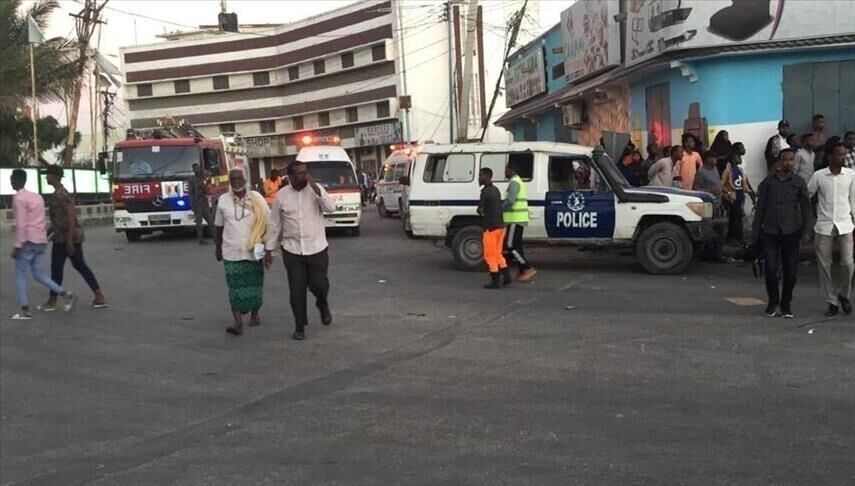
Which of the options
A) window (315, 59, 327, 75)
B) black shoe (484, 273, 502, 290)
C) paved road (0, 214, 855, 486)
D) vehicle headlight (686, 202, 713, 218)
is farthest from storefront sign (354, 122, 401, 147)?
paved road (0, 214, 855, 486)

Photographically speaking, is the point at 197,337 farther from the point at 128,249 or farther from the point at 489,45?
the point at 489,45

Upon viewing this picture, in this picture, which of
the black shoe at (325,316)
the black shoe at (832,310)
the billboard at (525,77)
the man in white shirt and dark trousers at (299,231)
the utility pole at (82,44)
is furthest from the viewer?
the utility pole at (82,44)

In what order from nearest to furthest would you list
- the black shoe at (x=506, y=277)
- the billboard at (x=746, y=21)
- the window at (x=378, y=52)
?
the black shoe at (x=506, y=277)
the billboard at (x=746, y=21)
the window at (x=378, y=52)

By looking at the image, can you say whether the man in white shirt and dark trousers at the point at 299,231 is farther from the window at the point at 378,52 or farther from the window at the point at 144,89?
the window at the point at 144,89

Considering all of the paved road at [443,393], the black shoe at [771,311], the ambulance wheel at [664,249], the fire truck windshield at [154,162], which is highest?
the fire truck windshield at [154,162]

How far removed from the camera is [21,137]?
37.0 m

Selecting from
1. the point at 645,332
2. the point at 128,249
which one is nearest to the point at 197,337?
the point at 645,332

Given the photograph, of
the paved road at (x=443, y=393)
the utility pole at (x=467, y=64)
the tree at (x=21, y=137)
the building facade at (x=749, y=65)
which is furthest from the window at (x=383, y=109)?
the paved road at (x=443, y=393)

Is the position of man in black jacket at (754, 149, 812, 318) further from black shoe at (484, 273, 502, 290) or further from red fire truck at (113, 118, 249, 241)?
red fire truck at (113, 118, 249, 241)

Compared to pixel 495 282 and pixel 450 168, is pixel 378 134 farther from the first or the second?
pixel 495 282

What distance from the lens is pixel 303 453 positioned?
479 cm

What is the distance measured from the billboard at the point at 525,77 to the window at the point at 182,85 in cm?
5625

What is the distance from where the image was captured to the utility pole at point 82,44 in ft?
112

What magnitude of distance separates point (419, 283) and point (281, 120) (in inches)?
2735
